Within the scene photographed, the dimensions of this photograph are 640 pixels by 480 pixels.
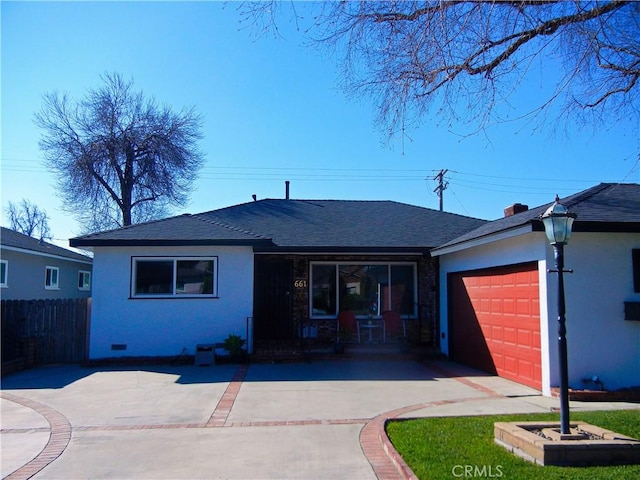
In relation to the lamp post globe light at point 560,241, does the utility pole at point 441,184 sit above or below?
above

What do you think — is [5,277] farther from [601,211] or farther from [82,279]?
[601,211]

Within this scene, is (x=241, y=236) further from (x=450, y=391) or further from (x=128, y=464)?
(x=128, y=464)

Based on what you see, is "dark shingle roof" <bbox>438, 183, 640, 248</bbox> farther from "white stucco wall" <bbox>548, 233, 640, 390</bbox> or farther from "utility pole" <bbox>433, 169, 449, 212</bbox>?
"utility pole" <bbox>433, 169, 449, 212</bbox>

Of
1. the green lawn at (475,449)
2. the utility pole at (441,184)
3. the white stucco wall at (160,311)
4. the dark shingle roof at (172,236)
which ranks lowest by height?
the green lawn at (475,449)

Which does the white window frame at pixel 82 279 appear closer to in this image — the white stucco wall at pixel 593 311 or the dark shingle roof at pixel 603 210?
the dark shingle roof at pixel 603 210

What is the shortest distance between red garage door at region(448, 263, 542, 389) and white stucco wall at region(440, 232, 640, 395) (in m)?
0.33

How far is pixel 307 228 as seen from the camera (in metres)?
14.4

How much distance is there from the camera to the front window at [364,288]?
540 inches

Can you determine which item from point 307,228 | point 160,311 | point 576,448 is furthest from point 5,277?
point 576,448

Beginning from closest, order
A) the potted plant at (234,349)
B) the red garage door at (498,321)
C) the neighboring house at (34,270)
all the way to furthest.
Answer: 1. the red garage door at (498,321)
2. the potted plant at (234,349)
3. the neighboring house at (34,270)

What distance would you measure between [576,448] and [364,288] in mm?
9271

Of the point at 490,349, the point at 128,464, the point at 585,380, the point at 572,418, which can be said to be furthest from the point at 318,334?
the point at 128,464

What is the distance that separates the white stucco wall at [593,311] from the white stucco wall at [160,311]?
22.6 ft

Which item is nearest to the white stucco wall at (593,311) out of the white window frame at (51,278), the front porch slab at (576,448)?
the front porch slab at (576,448)
